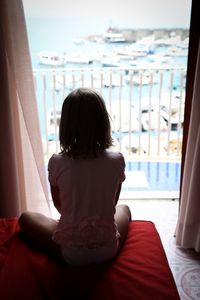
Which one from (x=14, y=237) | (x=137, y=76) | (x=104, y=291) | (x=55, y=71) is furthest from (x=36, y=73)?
(x=104, y=291)

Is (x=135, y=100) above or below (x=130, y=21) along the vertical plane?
below

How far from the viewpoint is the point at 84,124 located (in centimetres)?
108

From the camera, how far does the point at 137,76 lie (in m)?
3.19

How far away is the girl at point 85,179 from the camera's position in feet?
3.55

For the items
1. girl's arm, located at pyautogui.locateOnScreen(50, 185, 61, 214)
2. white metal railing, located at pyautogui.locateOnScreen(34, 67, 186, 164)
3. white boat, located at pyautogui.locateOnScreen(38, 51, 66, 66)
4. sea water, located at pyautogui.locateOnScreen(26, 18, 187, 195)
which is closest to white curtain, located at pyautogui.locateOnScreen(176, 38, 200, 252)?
girl's arm, located at pyautogui.locateOnScreen(50, 185, 61, 214)

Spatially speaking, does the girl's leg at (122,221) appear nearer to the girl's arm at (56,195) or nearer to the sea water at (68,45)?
the girl's arm at (56,195)

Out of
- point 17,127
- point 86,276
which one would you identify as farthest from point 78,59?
point 86,276

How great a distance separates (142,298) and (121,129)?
2451mm

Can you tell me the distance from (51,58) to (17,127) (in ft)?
→ 5.47

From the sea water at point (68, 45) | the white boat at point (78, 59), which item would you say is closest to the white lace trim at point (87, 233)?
the sea water at point (68, 45)

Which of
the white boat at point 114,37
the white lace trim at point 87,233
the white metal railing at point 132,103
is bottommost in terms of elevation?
the white metal railing at point 132,103

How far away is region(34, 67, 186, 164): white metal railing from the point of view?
10.3 ft

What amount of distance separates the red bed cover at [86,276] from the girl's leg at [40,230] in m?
0.03

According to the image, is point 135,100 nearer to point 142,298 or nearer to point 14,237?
point 14,237
